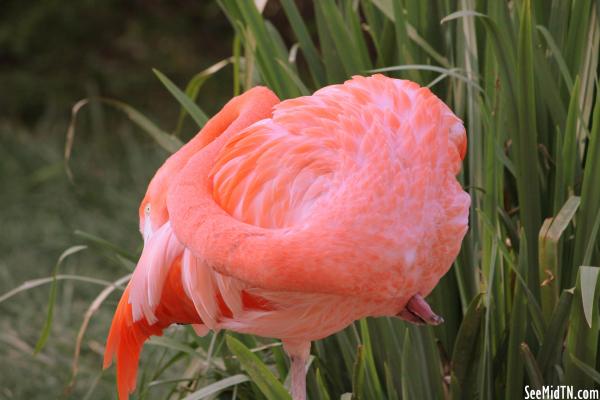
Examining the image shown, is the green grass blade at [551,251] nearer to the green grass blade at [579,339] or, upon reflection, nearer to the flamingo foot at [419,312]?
the green grass blade at [579,339]

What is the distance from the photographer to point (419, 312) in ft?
4.36

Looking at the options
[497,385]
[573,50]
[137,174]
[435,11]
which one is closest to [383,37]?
[435,11]

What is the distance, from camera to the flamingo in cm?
120

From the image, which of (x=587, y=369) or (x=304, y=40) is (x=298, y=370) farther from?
(x=304, y=40)

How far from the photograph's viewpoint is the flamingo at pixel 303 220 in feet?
3.93

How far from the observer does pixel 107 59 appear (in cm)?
454

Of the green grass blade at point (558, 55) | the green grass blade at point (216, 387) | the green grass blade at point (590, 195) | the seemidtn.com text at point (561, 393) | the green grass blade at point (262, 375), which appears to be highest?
the green grass blade at point (558, 55)

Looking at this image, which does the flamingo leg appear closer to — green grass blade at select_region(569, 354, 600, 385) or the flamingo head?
the flamingo head

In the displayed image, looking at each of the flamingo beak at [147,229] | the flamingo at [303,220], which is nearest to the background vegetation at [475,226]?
the flamingo at [303,220]

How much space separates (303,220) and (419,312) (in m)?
0.20

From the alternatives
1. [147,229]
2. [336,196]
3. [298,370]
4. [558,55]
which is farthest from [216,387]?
[558,55]

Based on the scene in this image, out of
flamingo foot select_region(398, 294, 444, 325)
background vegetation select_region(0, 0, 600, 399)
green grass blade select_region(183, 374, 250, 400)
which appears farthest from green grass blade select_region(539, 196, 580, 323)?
green grass blade select_region(183, 374, 250, 400)

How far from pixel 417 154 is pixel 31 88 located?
10.5 ft

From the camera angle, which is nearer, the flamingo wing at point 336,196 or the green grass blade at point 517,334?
the flamingo wing at point 336,196
